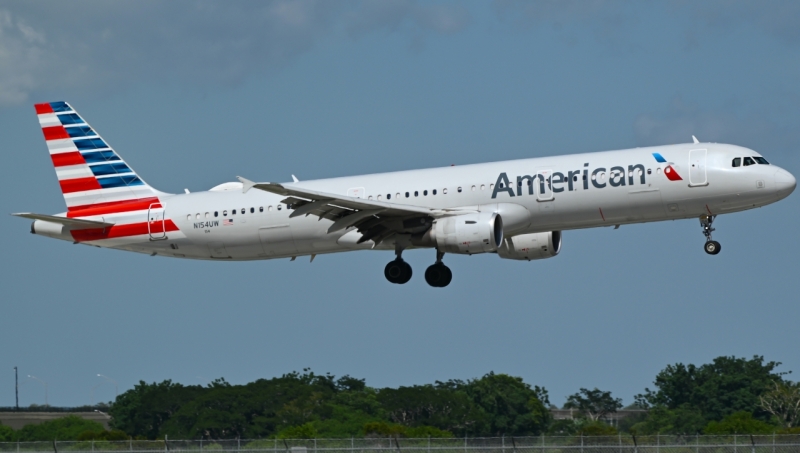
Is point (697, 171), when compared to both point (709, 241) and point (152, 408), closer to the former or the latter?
point (709, 241)

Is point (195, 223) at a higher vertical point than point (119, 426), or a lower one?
higher

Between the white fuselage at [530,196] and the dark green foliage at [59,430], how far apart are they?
43.0 ft

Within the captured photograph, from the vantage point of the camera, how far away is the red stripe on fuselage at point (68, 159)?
51.5 meters

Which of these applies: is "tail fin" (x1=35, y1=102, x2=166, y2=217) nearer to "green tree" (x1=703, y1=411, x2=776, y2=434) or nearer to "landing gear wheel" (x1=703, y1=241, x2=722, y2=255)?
"landing gear wheel" (x1=703, y1=241, x2=722, y2=255)

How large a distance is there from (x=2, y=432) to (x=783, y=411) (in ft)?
137

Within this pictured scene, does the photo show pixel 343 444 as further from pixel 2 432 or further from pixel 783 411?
pixel 783 411

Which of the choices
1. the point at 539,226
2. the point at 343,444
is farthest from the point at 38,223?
the point at 539,226

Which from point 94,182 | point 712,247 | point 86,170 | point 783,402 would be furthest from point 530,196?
point 783,402

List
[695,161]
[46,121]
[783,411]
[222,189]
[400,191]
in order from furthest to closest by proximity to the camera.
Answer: [783,411] → [46,121] → [222,189] → [400,191] → [695,161]

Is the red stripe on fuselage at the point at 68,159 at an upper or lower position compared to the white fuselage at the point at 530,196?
upper

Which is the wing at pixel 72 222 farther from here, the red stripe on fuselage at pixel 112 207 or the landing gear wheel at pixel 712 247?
the landing gear wheel at pixel 712 247

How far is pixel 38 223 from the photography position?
162ft

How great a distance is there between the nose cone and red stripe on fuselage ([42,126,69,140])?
91.6 feet

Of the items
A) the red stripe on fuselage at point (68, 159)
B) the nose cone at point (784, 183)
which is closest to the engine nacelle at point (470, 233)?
the nose cone at point (784, 183)
